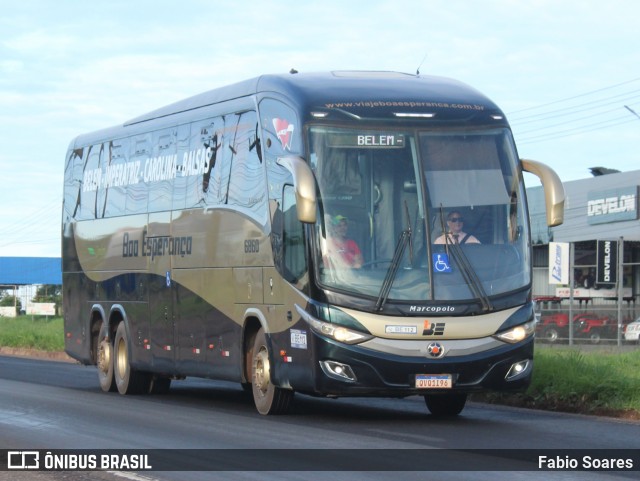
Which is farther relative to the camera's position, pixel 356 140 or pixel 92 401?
pixel 92 401

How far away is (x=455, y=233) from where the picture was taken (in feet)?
49.0

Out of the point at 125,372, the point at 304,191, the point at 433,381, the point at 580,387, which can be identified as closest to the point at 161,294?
the point at 125,372

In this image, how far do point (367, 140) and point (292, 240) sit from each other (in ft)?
4.62

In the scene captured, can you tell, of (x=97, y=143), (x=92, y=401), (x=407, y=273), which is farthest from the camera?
(x=97, y=143)

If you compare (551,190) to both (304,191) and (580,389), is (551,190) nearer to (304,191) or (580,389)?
(304,191)

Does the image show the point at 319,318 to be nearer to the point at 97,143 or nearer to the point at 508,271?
the point at 508,271

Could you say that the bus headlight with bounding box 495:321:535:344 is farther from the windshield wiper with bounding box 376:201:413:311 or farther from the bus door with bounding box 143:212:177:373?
the bus door with bounding box 143:212:177:373

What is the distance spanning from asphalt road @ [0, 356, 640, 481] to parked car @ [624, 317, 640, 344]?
71.3 feet

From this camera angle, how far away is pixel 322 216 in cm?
1495

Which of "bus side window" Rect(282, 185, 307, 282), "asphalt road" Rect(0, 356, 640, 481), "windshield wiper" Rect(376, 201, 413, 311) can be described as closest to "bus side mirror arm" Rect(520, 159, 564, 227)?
"windshield wiper" Rect(376, 201, 413, 311)

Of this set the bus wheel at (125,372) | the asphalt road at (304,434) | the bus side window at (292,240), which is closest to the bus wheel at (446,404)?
the asphalt road at (304,434)

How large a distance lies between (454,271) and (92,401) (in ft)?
21.8

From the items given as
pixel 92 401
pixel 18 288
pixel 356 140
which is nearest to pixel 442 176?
pixel 356 140

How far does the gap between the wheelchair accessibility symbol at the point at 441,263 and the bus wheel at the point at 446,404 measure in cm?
221
